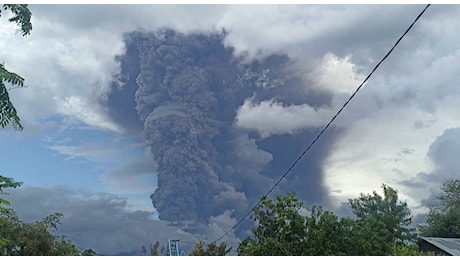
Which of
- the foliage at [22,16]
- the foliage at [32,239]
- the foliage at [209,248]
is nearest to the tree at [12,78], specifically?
the foliage at [22,16]

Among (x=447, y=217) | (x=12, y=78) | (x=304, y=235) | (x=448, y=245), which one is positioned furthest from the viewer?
(x=447, y=217)

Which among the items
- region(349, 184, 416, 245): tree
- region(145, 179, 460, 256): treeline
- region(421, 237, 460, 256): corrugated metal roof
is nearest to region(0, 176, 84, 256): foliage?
region(145, 179, 460, 256): treeline

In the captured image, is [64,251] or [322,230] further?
[64,251]

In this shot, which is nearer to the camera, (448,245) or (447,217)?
(448,245)

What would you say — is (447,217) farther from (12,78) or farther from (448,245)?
(12,78)

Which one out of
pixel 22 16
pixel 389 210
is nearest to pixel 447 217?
pixel 389 210
